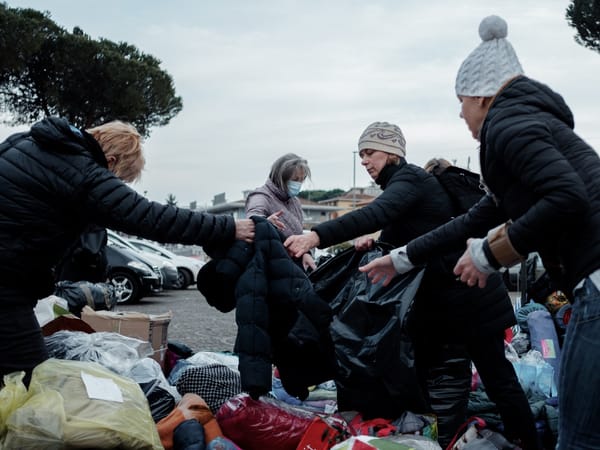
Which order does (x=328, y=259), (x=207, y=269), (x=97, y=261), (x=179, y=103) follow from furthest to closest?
(x=179, y=103), (x=97, y=261), (x=328, y=259), (x=207, y=269)

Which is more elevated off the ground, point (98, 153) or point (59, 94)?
point (59, 94)

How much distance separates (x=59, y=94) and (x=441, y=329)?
27.3 metres

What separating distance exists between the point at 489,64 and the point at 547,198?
58 centimetres

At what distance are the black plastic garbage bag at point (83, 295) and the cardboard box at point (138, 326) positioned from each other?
27.0 inches

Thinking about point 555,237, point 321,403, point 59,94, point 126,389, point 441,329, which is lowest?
point 321,403

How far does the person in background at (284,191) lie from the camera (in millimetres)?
4895

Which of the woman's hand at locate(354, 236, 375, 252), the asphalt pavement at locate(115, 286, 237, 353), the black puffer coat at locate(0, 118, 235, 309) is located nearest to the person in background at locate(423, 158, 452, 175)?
the woman's hand at locate(354, 236, 375, 252)

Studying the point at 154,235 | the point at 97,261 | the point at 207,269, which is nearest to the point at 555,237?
the point at 154,235

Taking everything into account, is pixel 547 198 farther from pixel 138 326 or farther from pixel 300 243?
pixel 138 326

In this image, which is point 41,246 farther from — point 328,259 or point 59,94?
point 59,94

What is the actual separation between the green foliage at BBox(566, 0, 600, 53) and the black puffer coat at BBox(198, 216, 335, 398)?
23.7 meters

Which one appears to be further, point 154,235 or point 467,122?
point 154,235

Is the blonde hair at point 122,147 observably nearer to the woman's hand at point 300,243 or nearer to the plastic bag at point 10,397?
the woman's hand at point 300,243

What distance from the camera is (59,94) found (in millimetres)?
28109
